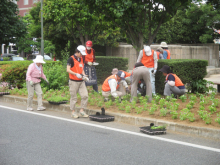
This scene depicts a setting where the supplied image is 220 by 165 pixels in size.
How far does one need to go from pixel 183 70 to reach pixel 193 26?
17414mm

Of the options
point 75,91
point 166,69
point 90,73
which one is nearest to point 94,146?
point 75,91

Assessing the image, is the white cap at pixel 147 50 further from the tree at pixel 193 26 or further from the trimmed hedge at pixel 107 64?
the tree at pixel 193 26

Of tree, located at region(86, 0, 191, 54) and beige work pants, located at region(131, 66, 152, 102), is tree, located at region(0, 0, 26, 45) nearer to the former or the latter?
tree, located at region(86, 0, 191, 54)

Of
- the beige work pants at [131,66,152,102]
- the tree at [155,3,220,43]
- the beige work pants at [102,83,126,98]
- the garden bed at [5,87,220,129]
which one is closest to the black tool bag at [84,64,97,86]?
the garden bed at [5,87,220,129]

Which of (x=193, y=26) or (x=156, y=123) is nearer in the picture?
(x=156, y=123)

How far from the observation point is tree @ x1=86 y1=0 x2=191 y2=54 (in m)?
11.0

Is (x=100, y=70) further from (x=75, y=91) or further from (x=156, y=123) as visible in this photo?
(x=156, y=123)

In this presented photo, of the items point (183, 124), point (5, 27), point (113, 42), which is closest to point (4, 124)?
point (183, 124)

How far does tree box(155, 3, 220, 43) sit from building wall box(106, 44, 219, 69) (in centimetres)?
80

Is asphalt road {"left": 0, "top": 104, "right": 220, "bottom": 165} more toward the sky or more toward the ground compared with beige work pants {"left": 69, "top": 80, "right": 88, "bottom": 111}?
more toward the ground

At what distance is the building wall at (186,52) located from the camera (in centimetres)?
2341

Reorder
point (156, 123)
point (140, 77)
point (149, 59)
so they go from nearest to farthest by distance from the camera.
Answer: point (156, 123) → point (140, 77) → point (149, 59)

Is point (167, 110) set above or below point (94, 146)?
above

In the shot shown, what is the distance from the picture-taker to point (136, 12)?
11359 mm
